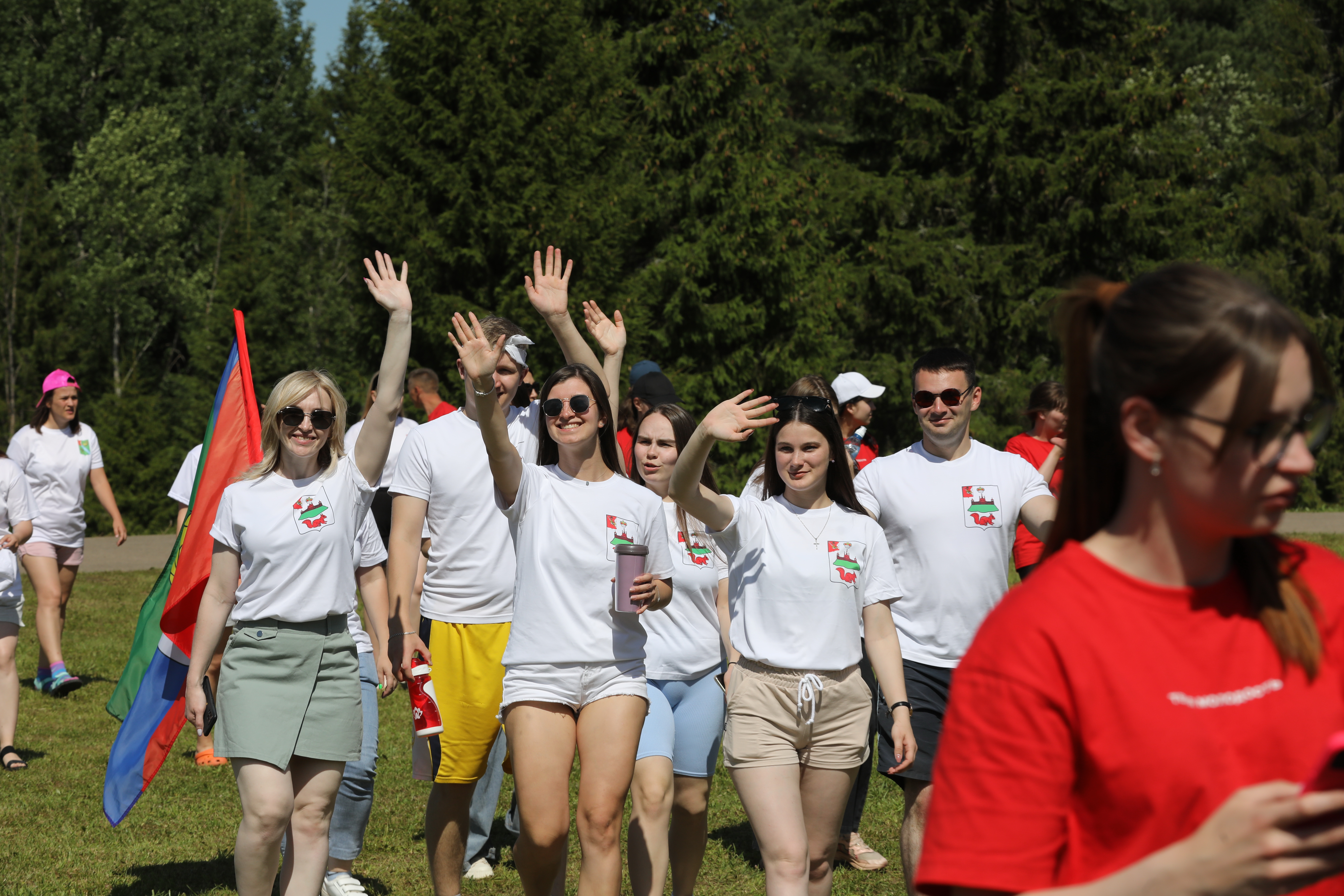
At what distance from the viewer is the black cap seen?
23.0ft

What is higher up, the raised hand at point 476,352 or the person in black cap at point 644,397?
the raised hand at point 476,352

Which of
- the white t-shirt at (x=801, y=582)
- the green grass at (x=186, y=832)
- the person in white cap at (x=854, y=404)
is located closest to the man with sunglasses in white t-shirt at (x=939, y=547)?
the white t-shirt at (x=801, y=582)

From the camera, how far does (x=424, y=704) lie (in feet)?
18.8

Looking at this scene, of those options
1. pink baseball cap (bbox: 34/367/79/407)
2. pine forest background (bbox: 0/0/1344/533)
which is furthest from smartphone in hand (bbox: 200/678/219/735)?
pine forest background (bbox: 0/0/1344/533)

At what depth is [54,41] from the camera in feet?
132

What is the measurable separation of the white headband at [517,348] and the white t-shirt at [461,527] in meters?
0.31

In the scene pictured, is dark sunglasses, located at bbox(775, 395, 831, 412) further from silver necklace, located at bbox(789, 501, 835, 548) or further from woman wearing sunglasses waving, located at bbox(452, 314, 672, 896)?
woman wearing sunglasses waving, located at bbox(452, 314, 672, 896)

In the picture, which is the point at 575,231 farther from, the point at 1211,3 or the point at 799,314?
the point at 1211,3

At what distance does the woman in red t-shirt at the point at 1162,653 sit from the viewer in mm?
1638

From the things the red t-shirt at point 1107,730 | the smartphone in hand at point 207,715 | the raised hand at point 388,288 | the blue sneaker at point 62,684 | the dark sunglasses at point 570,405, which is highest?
the raised hand at point 388,288

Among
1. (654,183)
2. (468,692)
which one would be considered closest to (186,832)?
(468,692)

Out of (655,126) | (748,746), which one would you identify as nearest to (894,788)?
(748,746)

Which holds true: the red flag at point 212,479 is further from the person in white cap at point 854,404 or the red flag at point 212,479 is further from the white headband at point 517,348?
the person in white cap at point 854,404

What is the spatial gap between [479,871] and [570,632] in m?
2.36
